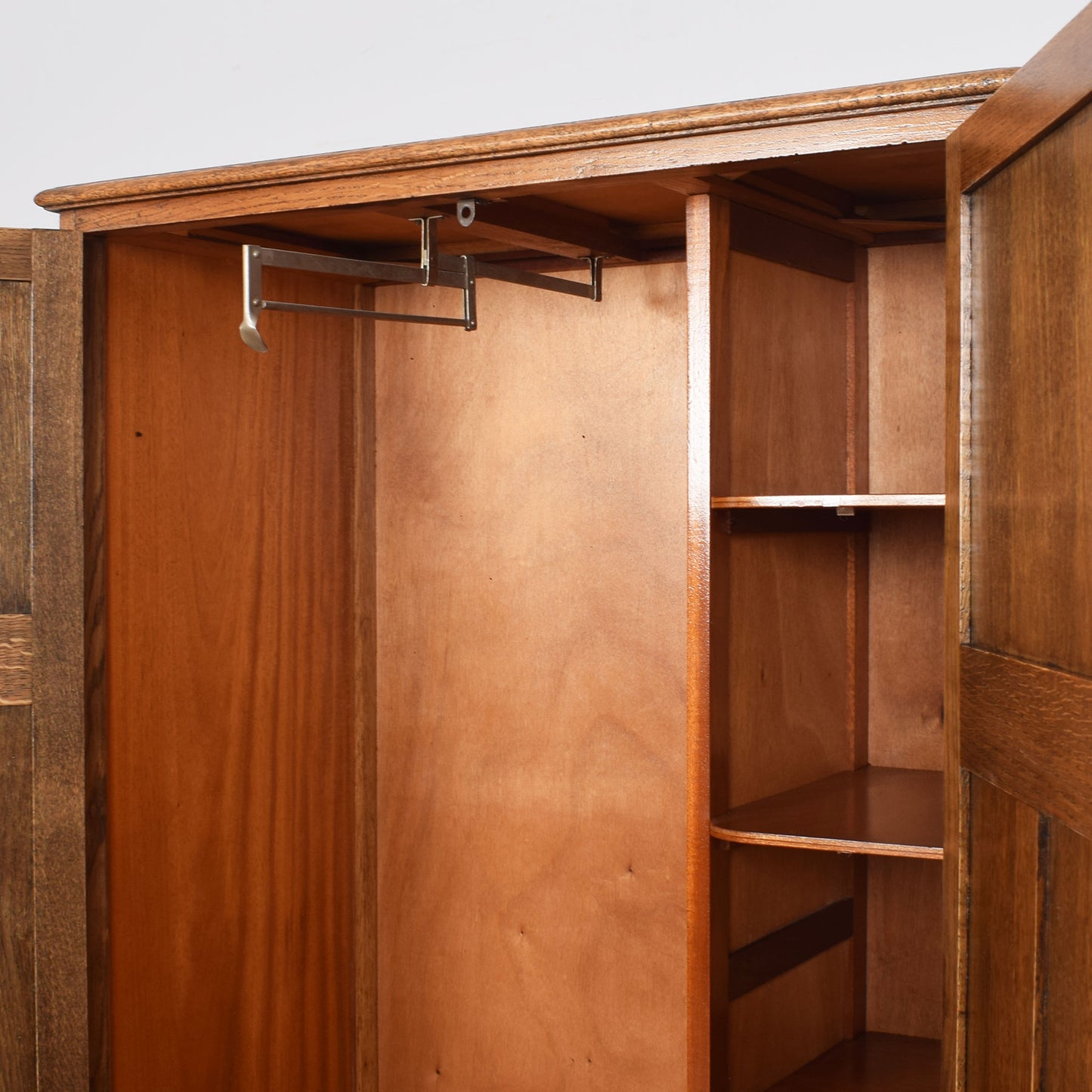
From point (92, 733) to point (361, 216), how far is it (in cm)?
103

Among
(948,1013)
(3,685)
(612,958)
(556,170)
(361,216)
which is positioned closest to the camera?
(948,1013)

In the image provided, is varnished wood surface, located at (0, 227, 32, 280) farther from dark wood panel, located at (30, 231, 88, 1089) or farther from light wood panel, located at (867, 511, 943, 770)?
light wood panel, located at (867, 511, 943, 770)

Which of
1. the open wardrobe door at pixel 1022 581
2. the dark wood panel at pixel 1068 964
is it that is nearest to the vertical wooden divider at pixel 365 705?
the open wardrobe door at pixel 1022 581

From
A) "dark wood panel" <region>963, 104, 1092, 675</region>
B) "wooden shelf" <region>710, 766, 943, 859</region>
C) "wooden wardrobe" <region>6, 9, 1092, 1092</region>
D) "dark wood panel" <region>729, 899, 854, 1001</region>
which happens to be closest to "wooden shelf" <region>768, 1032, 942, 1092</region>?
"wooden wardrobe" <region>6, 9, 1092, 1092</region>

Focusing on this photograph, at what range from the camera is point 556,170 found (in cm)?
205

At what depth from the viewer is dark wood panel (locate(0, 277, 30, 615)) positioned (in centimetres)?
238

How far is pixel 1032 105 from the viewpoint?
1436mm

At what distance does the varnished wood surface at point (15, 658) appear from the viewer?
2396 mm

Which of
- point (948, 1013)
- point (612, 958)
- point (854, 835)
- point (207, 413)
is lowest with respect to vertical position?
point (612, 958)

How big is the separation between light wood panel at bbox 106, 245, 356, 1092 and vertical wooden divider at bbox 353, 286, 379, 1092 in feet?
0.07

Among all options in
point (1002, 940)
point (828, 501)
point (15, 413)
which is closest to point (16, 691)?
point (15, 413)

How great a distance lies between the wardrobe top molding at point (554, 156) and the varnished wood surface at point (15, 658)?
68 cm

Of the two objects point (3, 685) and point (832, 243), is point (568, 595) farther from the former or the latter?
point (3, 685)

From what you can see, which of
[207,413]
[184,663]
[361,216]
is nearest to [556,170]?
[361,216]
